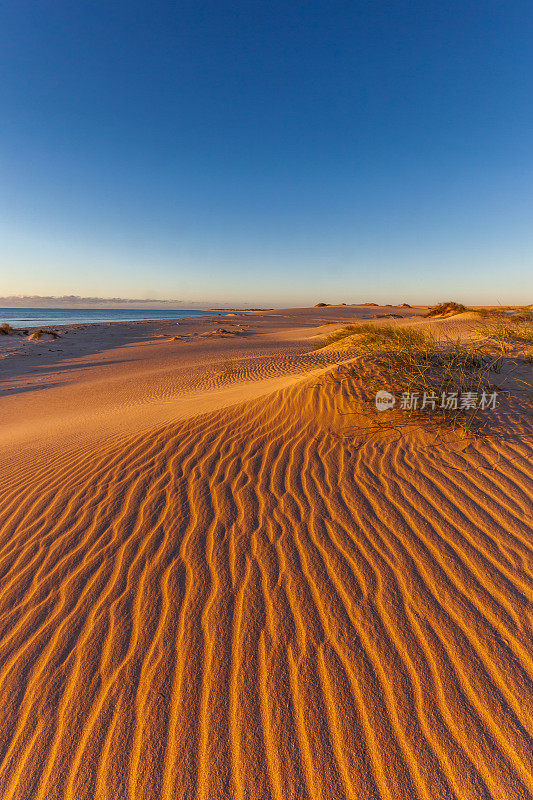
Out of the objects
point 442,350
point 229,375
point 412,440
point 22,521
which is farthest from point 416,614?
point 229,375

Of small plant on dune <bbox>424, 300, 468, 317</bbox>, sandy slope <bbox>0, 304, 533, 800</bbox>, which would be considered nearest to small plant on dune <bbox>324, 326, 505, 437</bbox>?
sandy slope <bbox>0, 304, 533, 800</bbox>

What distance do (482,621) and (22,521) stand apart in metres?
3.78

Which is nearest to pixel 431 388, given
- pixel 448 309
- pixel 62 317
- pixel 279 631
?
pixel 279 631

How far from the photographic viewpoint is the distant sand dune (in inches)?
57.5

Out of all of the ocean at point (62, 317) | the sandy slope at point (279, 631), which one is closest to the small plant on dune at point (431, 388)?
the sandy slope at point (279, 631)

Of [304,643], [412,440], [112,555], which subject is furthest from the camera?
[412,440]

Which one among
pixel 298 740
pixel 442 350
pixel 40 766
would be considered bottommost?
pixel 40 766

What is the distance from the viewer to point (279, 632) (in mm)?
1946

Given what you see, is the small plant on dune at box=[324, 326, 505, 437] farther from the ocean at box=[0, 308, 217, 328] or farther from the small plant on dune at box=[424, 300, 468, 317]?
the ocean at box=[0, 308, 217, 328]

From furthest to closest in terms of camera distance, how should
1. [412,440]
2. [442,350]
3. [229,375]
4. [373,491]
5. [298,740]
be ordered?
[229,375] < [442,350] < [412,440] < [373,491] < [298,740]

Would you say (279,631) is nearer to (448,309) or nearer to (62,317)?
(448,309)

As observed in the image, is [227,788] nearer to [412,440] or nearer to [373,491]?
[373,491]

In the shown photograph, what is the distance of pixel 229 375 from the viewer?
11.4 metres

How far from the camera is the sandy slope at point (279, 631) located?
146cm
